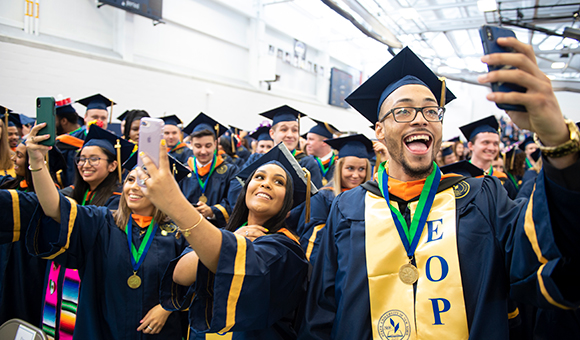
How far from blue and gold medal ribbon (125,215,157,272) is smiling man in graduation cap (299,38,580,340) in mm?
1268

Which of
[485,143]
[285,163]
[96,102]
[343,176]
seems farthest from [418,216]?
[96,102]

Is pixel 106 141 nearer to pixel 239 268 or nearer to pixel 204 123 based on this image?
pixel 204 123

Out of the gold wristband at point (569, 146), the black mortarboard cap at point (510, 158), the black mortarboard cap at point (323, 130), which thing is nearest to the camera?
the gold wristband at point (569, 146)

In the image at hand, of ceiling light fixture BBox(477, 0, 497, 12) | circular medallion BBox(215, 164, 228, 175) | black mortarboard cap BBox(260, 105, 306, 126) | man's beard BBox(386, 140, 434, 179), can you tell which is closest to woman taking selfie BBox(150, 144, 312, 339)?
man's beard BBox(386, 140, 434, 179)

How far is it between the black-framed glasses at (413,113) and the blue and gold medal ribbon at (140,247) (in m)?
1.78

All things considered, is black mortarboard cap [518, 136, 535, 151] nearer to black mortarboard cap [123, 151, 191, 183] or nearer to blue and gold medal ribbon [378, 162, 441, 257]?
blue and gold medal ribbon [378, 162, 441, 257]

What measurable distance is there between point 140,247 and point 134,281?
219 millimetres

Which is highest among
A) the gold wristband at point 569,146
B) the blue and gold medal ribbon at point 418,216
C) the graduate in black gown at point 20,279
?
the gold wristband at point 569,146

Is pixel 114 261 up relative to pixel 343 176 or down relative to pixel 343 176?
down

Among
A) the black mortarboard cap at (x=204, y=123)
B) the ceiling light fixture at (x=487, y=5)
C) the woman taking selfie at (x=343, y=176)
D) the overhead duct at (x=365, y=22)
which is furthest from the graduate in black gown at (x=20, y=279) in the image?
the ceiling light fixture at (x=487, y=5)

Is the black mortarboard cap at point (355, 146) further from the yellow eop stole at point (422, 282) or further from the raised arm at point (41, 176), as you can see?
the raised arm at point (41, 176)

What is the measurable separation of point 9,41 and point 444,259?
8803mm

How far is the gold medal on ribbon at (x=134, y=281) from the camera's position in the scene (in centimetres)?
219

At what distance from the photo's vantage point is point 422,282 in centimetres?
138
